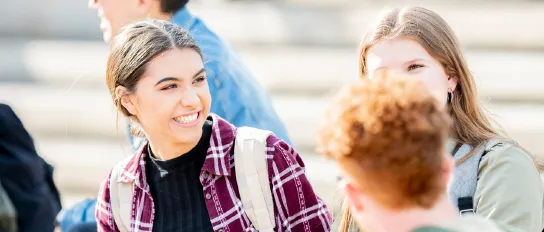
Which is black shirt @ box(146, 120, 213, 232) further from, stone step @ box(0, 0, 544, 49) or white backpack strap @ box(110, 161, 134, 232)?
stone step @ box(0, 0, 544, 49)

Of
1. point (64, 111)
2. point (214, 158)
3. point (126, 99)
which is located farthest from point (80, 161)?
point (214, 158)

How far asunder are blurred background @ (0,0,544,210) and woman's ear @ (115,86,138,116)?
154cm

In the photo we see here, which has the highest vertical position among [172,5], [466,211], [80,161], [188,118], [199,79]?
[172,5]

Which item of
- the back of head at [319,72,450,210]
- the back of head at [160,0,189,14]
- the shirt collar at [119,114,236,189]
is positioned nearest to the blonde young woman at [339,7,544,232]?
the shirt collar at [119,114,236,189]

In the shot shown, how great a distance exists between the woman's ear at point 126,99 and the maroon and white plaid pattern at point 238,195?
272 mm

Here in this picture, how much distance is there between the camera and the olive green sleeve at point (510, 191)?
2996mm

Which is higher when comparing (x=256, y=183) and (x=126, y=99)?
(x=126, y=99)

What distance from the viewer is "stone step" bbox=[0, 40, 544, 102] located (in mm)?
5570

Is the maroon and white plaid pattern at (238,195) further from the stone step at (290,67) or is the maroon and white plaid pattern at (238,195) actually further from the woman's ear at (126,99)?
the stone step at (290,67)

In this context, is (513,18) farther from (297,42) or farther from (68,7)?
(68,7)

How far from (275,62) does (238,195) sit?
2.62 m

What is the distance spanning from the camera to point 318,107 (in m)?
5.96

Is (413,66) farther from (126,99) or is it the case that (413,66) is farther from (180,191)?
(126,99)

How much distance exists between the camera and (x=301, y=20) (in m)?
5.88
